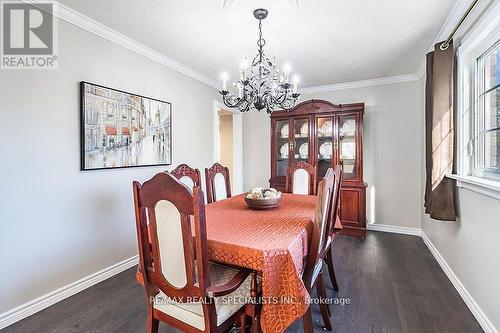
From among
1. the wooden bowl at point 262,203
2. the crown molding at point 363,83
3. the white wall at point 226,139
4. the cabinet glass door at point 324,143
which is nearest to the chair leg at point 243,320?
the wooden bowl at point 262,203

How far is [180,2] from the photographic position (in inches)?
78.5

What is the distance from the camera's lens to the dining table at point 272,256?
1223mm

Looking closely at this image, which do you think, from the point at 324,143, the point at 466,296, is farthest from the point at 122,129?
the point at 466,296

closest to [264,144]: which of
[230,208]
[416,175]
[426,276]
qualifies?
[416,175]

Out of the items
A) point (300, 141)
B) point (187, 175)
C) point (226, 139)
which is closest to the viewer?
→ point (187, 175)

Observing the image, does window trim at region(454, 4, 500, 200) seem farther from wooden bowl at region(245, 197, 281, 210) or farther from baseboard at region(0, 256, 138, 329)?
baseboard at region(0, 256, 138, 329)

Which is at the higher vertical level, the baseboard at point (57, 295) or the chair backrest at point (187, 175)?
the chair backrest at point (187, 175)

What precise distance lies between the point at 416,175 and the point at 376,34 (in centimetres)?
229

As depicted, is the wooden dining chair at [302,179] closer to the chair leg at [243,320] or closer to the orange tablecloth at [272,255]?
the orange tablecloth at [272,255]

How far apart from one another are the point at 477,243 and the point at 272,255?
5.58 feet

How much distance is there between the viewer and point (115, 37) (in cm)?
253

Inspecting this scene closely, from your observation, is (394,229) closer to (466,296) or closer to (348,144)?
(348,144)

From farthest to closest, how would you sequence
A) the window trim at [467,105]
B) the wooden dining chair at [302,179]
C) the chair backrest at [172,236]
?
the wooden dining chair at [302,179]
the window trim at [467,105]
the chair backrest at [172,236]

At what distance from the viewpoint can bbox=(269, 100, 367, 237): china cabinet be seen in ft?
12.3
